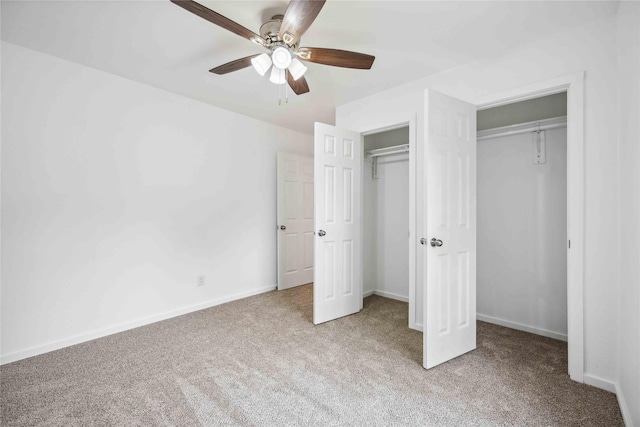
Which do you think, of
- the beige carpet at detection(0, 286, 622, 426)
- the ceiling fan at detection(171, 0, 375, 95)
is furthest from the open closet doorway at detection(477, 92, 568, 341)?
the ceiling fan at detection(171, 0, 375, 95)

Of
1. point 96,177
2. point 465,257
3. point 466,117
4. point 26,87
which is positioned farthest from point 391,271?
point 26,87

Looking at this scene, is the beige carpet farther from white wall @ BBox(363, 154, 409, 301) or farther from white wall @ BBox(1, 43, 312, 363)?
white wall @ BBox(363, 154, 409, 301)

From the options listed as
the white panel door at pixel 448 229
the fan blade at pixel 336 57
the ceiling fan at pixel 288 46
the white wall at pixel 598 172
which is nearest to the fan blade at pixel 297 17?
the ceiling fan at pixel 288 46

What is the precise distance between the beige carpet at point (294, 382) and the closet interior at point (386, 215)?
1.11 metres

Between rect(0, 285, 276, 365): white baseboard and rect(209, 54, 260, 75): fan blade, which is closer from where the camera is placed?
rect(209, 54, 260, 75): fan blade

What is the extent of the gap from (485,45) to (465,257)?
1.65 meters

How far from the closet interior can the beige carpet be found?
1.11m

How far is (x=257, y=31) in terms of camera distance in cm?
208

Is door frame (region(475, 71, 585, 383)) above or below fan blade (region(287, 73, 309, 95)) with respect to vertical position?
below

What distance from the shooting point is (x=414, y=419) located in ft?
5.34

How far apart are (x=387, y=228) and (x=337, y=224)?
1093mm

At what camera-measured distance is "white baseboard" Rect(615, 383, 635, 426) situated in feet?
5.06

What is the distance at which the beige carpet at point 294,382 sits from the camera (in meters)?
1.65

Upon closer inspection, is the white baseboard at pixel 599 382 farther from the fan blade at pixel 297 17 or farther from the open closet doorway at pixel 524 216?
the fan blade at pixel 297 17
